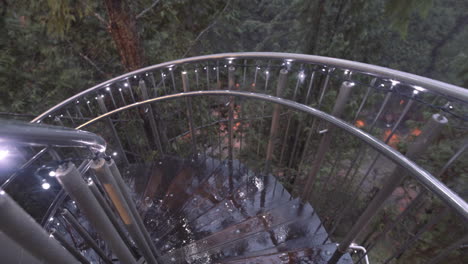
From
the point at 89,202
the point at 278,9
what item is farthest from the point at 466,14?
the point at 89,202

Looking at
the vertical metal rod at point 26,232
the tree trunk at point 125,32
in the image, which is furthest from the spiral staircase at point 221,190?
the tree trunk at point 125,32

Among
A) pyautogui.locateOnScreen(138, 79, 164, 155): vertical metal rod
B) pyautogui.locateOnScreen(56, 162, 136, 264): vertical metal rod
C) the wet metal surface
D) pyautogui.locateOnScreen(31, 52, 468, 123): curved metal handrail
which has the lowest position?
the wet metal surface

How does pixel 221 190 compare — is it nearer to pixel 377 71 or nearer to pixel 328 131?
pixel 328 131

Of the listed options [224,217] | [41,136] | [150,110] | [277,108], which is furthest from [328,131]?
[150,110]

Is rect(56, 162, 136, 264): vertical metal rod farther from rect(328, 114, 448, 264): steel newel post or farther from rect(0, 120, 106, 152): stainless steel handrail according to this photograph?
Result: rect(328, 114, 448, 264): steel newel post

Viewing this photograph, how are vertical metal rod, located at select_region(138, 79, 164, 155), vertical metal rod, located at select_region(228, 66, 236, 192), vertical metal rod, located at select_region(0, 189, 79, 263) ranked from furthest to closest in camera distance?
vertical metal rod, located at select_region(138, 79, 164, 155) < vertical metal rod, located at select_region(228, 66, 236, 192) < vertical metal rod, located at select_region(0, 189, 79, 263)

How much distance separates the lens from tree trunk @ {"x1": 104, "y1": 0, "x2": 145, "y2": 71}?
155 inches

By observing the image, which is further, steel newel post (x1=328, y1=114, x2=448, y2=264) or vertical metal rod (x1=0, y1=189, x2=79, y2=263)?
steel newel post (x1=328, y1=114, x2=448, y2=264)

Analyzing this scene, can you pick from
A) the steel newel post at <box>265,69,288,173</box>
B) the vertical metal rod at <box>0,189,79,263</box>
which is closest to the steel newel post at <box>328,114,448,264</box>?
the steel newel post at <box>265,69,288,173</box>

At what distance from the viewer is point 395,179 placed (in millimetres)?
1463

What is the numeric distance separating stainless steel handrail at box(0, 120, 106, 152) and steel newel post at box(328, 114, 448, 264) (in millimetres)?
1626

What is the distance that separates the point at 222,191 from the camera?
3.03 metres

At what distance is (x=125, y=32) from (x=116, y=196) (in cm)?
356

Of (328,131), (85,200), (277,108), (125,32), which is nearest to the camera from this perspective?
(85,200)
